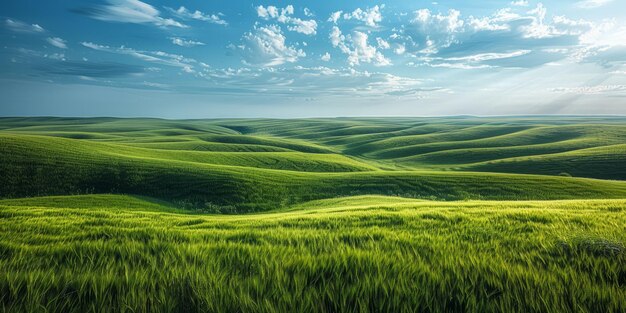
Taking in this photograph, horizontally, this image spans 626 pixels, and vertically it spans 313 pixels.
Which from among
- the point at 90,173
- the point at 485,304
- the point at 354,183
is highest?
the point at 485,304

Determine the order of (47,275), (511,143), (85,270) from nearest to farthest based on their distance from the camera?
(47,275), (85,270), (511,143)

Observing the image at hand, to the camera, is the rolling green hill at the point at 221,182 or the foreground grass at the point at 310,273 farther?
the rolling green hill at the point at 221,182

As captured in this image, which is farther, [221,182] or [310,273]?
[221,182]

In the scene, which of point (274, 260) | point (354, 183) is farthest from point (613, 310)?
point (354, 183)

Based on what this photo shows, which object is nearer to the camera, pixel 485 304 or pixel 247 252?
pixel 485 304

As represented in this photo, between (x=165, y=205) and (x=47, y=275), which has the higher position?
(x=47, y=275)

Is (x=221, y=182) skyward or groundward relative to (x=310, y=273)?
groundward

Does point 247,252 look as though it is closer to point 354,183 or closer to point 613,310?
point 613,310

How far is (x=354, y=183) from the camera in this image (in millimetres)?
39000

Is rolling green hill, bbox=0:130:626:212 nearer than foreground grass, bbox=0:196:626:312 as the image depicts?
No

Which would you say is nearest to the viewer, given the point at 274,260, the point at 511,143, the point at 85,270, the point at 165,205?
the point at 85,270

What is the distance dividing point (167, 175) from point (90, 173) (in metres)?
8.03

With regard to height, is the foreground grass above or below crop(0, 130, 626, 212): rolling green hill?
above

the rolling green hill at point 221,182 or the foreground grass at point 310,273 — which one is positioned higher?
the foreground grass at point 310,273
